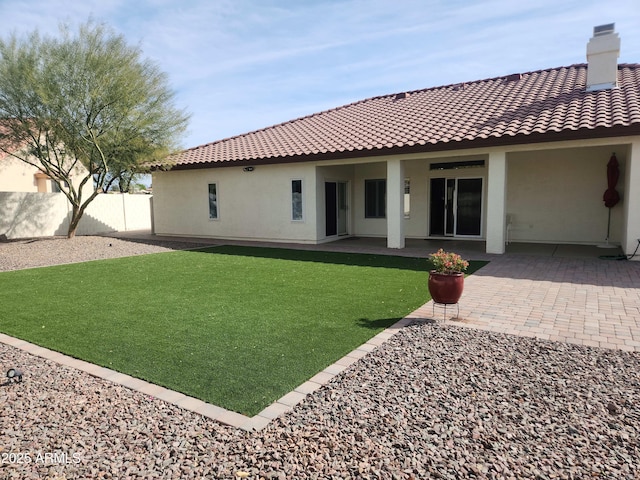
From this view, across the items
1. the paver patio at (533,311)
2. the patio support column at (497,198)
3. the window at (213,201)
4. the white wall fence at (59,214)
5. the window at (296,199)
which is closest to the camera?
the paver patio at (533,311)

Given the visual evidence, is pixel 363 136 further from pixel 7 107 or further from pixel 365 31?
pixel 7 107

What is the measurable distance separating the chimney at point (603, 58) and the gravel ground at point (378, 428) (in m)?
12.2

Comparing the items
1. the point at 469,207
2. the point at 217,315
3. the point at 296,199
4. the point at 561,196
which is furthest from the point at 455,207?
the point at 217,315

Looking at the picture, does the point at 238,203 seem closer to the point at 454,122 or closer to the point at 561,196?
the point at 454,122

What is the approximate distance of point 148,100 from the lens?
1606cm

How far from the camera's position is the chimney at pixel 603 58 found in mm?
13164

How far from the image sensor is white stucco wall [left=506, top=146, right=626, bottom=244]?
13.5 meters

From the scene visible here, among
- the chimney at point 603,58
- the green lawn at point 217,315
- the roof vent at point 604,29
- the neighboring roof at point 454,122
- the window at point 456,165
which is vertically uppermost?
the roof vent at point 604,29

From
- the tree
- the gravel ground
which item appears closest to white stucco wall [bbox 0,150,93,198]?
the tree

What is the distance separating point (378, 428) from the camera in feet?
10.7

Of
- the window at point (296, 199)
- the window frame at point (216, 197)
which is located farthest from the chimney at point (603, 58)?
the window frame at point (216, 197)

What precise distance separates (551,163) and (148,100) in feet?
48.2

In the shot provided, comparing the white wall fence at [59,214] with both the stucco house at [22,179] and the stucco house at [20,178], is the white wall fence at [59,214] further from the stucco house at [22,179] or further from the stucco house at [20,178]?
the stucco house at [20,178]

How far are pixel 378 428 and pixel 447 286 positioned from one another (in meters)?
3.00
